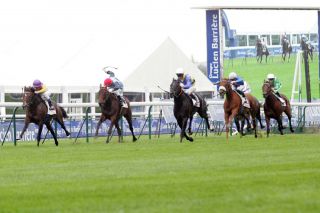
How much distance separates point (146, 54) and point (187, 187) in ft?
98.6

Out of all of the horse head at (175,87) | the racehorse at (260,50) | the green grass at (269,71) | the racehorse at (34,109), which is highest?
the racehorse at (260,50)

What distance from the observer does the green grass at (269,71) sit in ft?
145

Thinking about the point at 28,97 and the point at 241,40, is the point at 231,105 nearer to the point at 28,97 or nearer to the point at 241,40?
the point at 28,97

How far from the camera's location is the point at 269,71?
1737 inches

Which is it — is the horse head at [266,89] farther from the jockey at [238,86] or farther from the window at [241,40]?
the window at [241,40]

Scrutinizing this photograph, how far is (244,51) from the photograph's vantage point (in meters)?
44.1

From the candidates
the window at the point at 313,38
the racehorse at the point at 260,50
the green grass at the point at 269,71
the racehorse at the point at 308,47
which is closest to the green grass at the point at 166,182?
the racehorse at the point at 260,50

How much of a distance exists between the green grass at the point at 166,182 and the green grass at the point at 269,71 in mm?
21394

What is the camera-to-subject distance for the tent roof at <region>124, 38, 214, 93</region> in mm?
42781

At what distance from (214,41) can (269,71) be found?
253cm

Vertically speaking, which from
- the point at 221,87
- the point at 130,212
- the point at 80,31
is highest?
the point at 80,31

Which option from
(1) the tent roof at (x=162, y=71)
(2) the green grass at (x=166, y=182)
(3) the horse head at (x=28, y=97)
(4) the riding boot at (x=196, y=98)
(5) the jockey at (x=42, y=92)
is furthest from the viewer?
(1) the tent roof at (x=162, y=71)

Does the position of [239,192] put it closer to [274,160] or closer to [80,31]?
[274,160]

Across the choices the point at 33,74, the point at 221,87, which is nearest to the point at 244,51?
the point at 33,74
